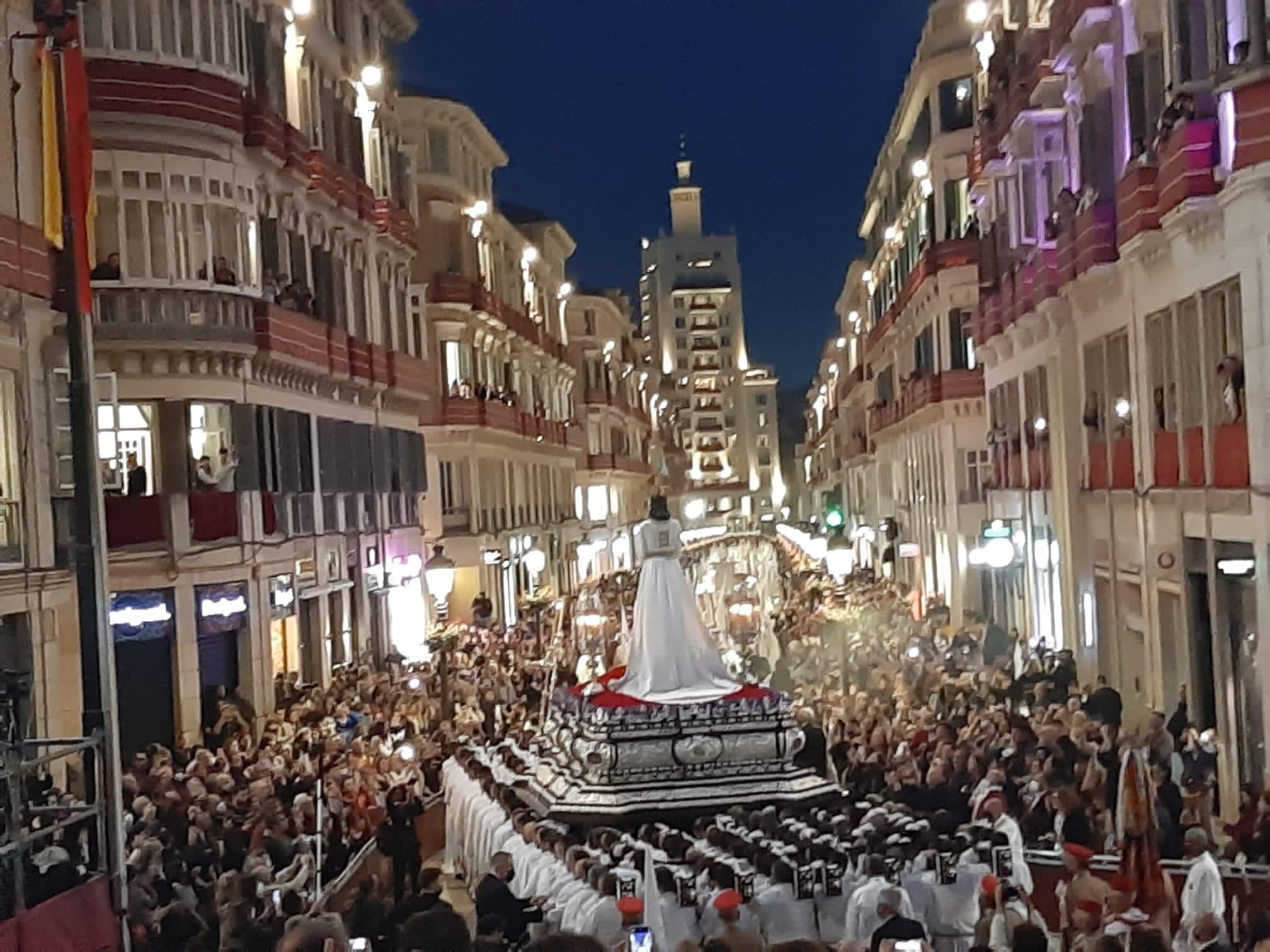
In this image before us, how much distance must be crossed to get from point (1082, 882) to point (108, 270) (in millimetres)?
20403

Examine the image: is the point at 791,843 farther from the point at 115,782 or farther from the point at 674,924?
the point at 115,782

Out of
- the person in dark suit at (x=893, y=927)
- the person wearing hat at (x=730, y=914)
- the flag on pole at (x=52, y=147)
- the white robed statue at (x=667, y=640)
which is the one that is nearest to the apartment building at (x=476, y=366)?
the white robed statue at (x=667, y=640)

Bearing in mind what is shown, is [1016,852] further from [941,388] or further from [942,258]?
[941,388]

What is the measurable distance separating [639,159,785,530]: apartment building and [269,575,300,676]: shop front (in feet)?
458

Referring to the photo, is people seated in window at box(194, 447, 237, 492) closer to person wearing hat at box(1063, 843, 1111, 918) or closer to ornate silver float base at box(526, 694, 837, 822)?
ornate silver float base at box(526, 694, 837, 822)

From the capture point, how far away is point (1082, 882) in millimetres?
14133

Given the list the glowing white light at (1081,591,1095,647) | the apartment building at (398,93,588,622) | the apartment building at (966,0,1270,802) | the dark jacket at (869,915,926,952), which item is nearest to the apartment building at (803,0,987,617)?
the apartment building at (966,0,1270,802)

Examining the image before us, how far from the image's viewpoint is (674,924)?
1533 centimetres

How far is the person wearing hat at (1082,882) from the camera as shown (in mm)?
13859

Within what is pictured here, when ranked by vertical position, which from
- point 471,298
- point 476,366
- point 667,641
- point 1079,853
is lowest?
point 1079,853

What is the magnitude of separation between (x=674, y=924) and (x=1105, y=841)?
424cm

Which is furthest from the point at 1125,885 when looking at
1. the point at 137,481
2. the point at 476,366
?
the point at 476,366

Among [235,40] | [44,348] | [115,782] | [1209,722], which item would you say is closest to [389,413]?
[235,40]

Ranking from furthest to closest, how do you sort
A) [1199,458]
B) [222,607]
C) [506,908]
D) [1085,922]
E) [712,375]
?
1. [712,375]
2. [222,607]
3. [1199,458]
4. [506,908]
5. [1085,922]
